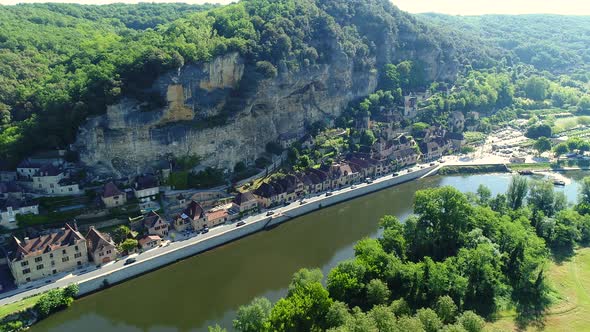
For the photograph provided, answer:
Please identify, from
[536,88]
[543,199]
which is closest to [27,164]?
[543,199]

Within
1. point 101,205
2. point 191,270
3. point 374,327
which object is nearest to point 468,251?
point 374,327

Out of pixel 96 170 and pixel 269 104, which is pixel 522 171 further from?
pixel 96 170

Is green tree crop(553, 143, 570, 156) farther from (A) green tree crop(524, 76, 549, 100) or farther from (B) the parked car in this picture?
(B) the parked car

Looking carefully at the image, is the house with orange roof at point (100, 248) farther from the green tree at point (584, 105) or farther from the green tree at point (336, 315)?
the green tree at point (584, 105)

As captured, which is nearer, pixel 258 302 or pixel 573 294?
pixel 258 302

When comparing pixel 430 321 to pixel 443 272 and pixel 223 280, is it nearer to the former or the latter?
pixel 443 272
